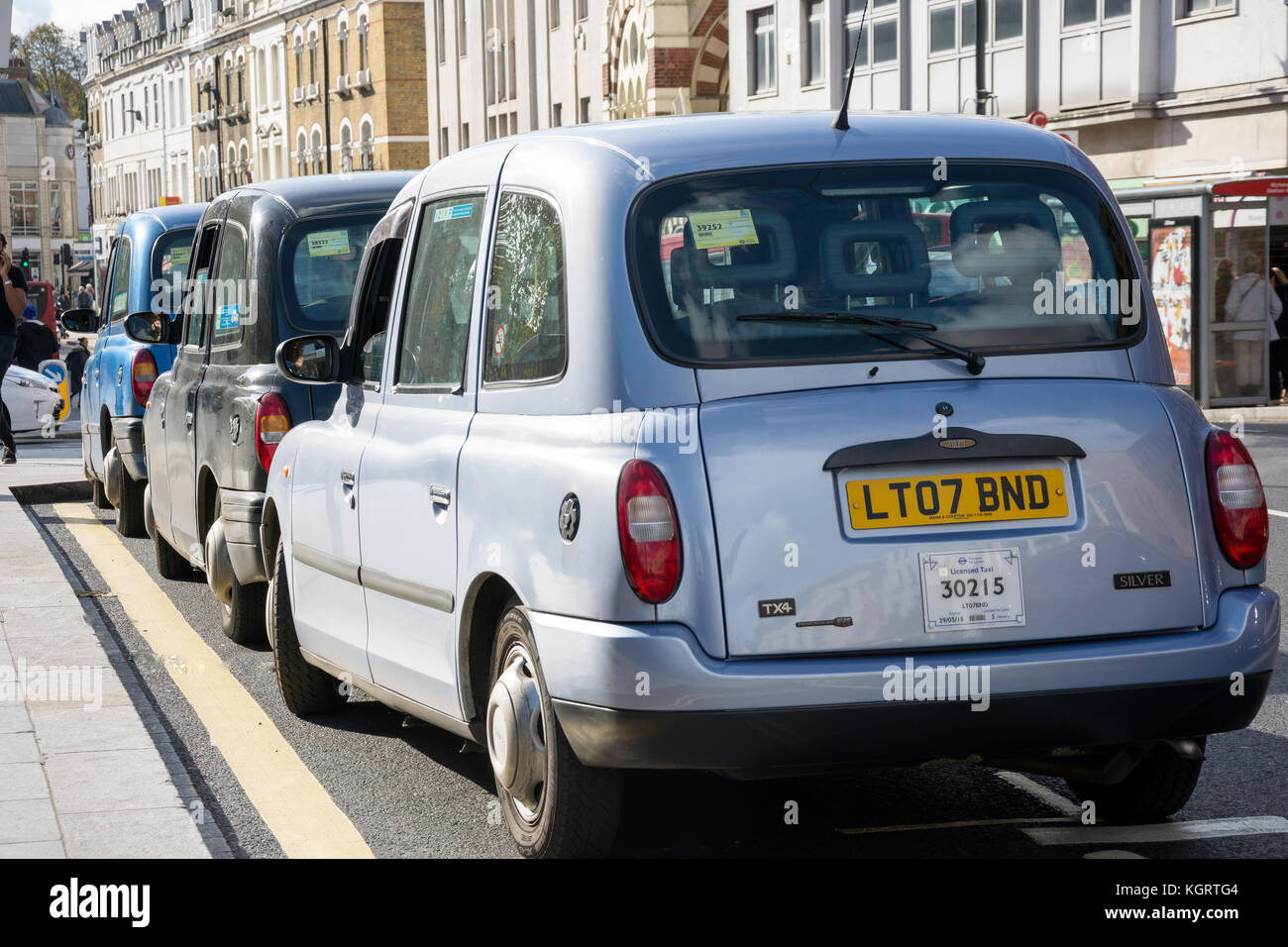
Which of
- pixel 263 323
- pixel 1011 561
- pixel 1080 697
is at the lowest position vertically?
pixel 1080 697

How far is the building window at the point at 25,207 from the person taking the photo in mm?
140375

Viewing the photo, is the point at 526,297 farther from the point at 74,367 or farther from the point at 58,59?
the point at 58,59

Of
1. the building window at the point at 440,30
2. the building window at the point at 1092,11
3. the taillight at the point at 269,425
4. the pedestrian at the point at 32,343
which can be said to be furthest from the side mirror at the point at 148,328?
the building window at the point at 440,30

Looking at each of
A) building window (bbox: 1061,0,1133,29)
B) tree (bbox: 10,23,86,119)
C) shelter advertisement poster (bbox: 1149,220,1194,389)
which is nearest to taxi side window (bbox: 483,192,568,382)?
shelter advertisement poster (bbox: 1149,220,1194,389)

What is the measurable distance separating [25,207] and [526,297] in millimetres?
144205

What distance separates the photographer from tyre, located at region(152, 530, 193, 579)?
11117mm

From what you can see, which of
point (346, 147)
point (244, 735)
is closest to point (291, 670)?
point (244, 735)

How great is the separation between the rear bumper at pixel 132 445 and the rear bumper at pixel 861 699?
818cm

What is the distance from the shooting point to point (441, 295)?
5895mm

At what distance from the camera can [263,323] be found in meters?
8.78

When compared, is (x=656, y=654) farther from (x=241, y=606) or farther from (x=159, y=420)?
(x=159, y=420)
